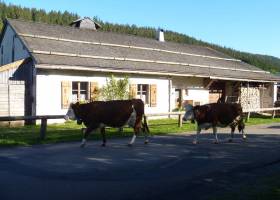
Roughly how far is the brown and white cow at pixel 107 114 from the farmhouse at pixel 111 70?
8333mm

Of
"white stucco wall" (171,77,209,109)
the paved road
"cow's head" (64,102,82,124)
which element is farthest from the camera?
"white stucco wall" (171,77,209,109)

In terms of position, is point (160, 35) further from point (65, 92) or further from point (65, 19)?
point (65, 19)

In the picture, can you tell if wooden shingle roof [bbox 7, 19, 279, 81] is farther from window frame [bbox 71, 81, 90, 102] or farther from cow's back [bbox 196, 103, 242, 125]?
cow's back [bbox 196, 103, 242, 125]

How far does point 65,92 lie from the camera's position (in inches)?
897

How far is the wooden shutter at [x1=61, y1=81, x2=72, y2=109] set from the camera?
22.7m

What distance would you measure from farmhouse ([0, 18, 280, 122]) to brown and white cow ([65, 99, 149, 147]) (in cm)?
833

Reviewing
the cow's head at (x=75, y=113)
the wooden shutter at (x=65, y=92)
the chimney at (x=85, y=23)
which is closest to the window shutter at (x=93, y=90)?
the wooden shutter at (x=65, y=92)

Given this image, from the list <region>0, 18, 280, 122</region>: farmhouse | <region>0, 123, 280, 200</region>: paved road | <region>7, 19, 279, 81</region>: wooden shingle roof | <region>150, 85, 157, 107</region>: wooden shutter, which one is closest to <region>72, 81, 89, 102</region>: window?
<region>0, 18, 280, 122</region>: farmhouse

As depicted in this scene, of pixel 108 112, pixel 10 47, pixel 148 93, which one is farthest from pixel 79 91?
pixel 108 112

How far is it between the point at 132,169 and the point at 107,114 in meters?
4.12

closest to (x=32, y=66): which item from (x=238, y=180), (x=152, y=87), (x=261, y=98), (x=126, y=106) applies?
→ (x=152, y=87)

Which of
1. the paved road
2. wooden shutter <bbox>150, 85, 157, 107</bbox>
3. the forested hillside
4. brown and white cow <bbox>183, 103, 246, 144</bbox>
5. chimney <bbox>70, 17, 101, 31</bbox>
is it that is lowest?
the paved road

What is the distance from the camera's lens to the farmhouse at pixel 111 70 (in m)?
22.4

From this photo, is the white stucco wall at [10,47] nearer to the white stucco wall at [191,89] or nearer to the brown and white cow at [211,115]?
the white stucco wall at [191,89]
